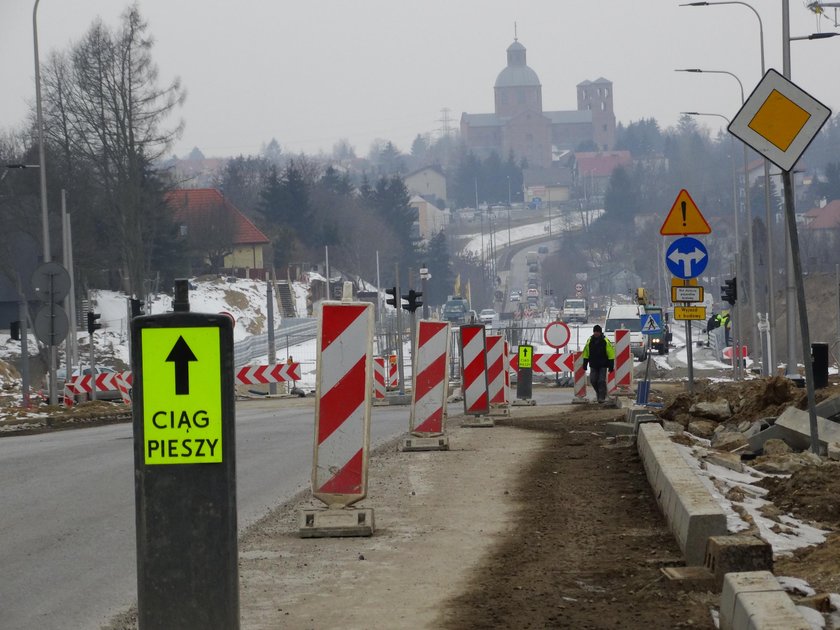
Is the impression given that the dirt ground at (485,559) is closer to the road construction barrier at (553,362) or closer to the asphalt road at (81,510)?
the asphalt road at (81,510)

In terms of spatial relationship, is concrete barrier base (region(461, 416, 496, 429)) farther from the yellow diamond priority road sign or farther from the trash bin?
the yellow diamond priority road sign

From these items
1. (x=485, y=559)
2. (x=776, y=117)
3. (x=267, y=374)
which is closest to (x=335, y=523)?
(x=485, y=559)

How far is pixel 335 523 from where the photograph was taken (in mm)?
10664

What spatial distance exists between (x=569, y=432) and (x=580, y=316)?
91.5 meters

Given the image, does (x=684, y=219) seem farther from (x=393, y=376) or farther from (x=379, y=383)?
(x=393, y=376)

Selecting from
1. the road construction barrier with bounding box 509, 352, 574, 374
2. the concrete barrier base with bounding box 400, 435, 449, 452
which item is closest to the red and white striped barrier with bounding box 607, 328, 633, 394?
the road construction barrier with bounding box 509, 352, 574, 374

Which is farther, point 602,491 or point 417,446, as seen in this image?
point 417,446

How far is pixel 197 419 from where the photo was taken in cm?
603

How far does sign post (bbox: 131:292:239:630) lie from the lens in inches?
238

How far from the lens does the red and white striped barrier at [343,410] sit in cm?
1100

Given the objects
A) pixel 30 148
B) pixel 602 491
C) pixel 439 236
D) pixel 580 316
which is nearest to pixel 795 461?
pixel 602 491

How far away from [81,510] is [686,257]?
10389 millimetres

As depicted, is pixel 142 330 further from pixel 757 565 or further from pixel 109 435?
pixel 109 435

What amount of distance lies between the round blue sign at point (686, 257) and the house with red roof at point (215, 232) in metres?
58.3
